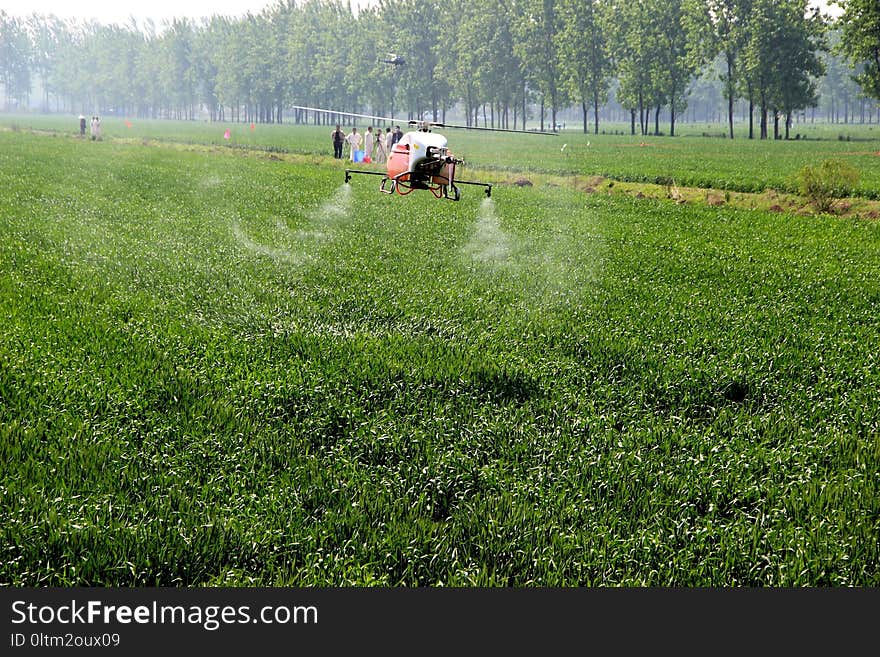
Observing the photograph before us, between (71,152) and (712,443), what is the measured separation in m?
53.0

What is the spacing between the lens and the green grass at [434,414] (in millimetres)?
9172

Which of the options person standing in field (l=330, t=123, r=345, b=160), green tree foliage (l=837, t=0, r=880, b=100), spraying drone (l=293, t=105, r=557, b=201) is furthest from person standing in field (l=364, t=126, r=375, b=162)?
green tree foliage (l=837, t=0, r=880, b=100)

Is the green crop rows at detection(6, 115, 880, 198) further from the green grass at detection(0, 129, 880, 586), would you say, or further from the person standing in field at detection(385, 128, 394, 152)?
the green grass at detection(0, 129, 880, 586)

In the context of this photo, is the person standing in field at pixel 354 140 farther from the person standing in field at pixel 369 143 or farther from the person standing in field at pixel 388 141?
the person standing in field at pixel 388 141

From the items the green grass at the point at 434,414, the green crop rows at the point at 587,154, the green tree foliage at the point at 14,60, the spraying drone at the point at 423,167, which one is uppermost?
the green tree foliage at the point at 14,60

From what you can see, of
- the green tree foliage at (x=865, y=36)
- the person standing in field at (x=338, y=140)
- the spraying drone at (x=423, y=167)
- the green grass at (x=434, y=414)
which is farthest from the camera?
the green tree foliage at (x=865, y=36)

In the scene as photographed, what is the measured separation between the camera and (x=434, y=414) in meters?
13.2

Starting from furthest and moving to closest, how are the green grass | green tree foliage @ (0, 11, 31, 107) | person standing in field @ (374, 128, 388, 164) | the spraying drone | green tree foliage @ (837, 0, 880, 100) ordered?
green tree foliage @ (837, 0, 880, 100) < green tree foliage @ (0, 11, 31, 107) < person standing in field @ (374, 128, 388, 164) < the green grass < the spraying drone

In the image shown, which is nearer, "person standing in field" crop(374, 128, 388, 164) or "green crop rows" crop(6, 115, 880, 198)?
"person standing in field" crop(374, 128, 388, 164)

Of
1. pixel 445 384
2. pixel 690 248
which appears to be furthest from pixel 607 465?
pixel 690 248

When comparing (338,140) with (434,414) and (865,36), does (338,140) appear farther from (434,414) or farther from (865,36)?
(865,36)

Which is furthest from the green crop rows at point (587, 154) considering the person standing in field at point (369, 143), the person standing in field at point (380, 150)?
the person standing in field at point (380, 150)

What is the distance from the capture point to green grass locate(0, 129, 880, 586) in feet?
30.1

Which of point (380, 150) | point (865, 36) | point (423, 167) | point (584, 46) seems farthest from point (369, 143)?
point (584, 46)
